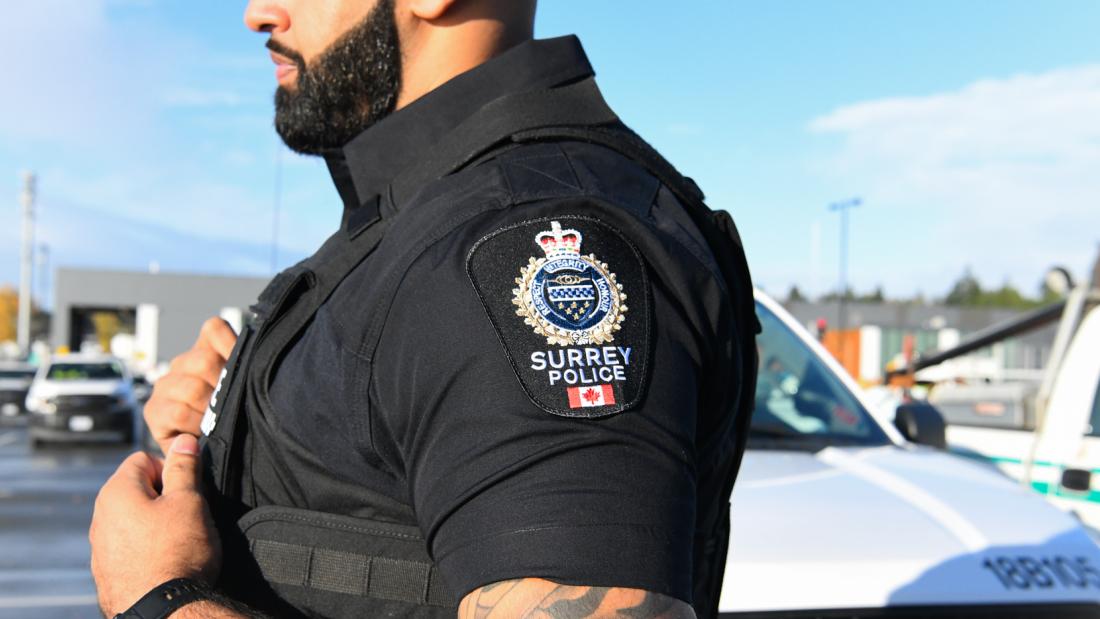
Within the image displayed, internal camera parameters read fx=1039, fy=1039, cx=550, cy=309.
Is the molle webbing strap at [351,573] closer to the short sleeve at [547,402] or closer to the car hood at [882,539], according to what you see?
the short sleeve at [547,402]

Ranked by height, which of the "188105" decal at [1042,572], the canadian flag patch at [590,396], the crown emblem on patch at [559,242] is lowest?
the "188105" decal at [1042,572]

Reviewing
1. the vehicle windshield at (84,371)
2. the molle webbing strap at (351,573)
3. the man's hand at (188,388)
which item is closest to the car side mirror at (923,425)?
the man's hand at (188,388)

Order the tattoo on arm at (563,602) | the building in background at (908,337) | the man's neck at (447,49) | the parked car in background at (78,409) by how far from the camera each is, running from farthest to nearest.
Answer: the building in background at (908,337) < the parked car in background at (78,409) < the man's neck at (447,49) < the tattoo on arm at (563,602)

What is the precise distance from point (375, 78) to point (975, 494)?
2232 mm

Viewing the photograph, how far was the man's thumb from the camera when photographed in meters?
1.25

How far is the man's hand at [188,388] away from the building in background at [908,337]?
51.3 feet

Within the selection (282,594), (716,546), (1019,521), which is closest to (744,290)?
(716,546)

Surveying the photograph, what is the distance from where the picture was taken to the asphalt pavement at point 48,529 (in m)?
7.10

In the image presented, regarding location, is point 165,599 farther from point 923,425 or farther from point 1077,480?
point 1077,480

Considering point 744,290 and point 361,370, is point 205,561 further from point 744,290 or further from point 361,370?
point 744,290

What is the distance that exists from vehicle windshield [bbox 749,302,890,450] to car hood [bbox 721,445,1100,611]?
52 cm

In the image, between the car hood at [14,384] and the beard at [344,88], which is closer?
the beard at [344,88]

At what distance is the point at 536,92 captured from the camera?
1.28 meters

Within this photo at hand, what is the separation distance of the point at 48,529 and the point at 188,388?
9512mm
